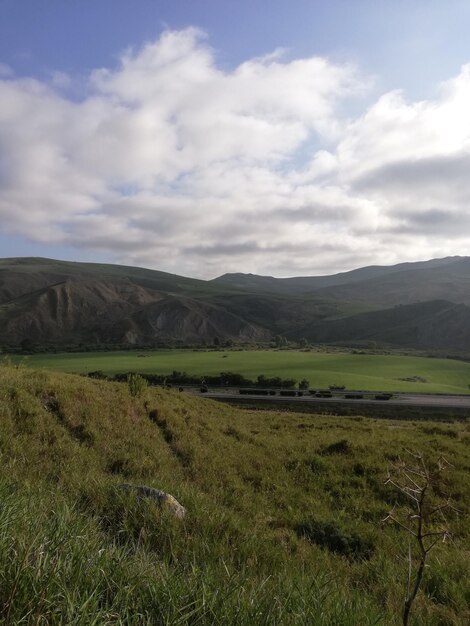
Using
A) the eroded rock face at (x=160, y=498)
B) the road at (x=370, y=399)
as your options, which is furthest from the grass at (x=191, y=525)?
the road at (x=370, y=399)

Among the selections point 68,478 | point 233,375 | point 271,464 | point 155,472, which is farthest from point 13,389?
point 233,375

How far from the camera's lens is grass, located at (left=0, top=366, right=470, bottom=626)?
124 inches

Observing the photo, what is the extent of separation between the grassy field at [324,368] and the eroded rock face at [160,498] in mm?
70901

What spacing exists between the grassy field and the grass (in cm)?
6284

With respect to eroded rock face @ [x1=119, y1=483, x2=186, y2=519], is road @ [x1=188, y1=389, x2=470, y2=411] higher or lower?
lower

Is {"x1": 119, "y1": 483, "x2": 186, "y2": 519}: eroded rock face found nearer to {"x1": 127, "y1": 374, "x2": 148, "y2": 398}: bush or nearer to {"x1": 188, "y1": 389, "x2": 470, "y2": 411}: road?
{"x1": 127, "y1": 374, "x2": 148, "y2": 398}: bush

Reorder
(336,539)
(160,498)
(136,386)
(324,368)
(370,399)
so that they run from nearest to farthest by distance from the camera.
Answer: (160,498)
(336,539)
(136,386)
(370,399)
(324,368)

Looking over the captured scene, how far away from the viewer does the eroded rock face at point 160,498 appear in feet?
20.1

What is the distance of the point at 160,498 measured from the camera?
20.9 ft

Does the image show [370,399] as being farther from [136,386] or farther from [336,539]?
[336,539]

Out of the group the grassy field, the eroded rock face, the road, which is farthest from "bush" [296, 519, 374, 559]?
the grassy field

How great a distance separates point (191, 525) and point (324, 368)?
90470mm

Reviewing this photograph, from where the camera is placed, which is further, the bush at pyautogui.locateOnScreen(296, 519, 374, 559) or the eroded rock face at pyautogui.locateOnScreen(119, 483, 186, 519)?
the bush at pyautogui.locateOnScreen(296, 519, 374, 559)

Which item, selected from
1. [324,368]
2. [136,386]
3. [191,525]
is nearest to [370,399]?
[324,368]
